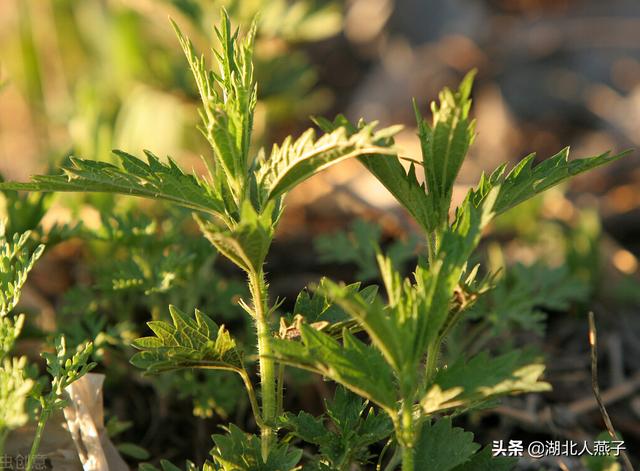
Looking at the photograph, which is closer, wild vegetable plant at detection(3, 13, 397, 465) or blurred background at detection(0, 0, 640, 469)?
wild vegetable plant at detection(3, 13, 397, 465)

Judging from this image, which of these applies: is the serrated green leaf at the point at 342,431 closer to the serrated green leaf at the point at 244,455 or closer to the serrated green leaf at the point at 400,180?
the serrated green leaf at the point at 244,455

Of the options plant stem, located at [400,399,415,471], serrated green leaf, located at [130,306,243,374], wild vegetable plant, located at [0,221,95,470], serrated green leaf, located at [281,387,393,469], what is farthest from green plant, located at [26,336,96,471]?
plant stem, located at [400,399,415,471]

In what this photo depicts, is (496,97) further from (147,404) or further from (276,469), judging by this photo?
(276,469)

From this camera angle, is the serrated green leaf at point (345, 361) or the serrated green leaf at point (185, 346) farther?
the serrated green leaf at point (185, 346)

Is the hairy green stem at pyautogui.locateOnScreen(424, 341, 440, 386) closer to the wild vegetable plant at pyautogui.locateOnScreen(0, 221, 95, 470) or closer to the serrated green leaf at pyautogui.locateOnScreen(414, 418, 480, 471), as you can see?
the serrated green leaf at pyautogui.locateOnScreen(414, 418, 480, 471)

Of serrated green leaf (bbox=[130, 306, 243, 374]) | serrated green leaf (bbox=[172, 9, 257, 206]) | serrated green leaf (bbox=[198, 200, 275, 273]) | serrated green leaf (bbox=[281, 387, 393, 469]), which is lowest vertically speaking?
serrated green leaf (bbox=[281, 387, 393, 469])

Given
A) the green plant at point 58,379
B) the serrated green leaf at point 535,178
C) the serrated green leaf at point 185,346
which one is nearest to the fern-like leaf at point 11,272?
the green plant at point 58,379
